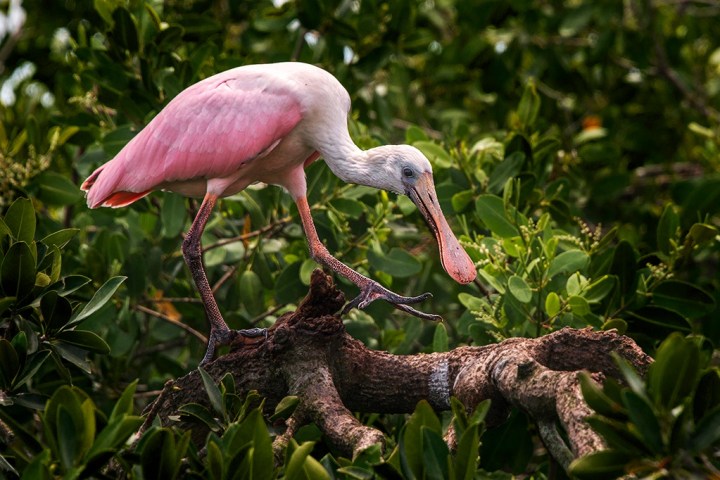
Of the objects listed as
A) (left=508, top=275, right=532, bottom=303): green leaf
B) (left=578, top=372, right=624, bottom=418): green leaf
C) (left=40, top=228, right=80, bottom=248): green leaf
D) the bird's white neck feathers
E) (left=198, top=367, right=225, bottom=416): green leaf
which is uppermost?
(left=578, top=372, right=624, bottom=418): green leaf

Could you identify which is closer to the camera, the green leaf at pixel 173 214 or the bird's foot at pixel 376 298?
the bird's foot at pixel 376 298

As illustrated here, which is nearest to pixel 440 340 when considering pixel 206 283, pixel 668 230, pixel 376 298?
pixel 376 298

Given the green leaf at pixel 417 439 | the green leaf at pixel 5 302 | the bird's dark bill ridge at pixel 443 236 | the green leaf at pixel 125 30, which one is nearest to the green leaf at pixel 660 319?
the bird's dark bill ridge at pixel 443 236

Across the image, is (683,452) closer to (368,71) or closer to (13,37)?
(368,71)

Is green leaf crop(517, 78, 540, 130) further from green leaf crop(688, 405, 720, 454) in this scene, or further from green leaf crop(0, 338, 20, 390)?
green leaf crop(688, 405, 720, 454)

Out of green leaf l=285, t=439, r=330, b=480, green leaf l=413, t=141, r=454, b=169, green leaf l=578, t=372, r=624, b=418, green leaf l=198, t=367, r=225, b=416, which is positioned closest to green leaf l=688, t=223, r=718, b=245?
green leaf l=413, t=141, r=454, b=169

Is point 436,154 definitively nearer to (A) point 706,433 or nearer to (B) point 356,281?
(B) point 356,281

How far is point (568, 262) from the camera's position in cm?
484

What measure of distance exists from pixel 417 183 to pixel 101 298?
1562 mm

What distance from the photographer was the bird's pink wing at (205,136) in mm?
5141

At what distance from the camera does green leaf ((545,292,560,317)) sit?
15.3 feet

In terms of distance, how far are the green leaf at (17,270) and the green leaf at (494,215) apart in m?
2.00

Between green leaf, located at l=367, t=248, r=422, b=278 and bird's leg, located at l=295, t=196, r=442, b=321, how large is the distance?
0.70 ft

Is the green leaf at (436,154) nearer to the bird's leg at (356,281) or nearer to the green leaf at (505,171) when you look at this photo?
the green leaf at (505,171)
